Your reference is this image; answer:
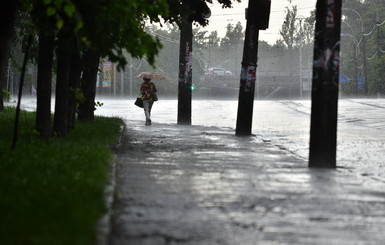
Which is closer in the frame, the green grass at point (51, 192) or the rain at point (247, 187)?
the green grass at point (51, 192)

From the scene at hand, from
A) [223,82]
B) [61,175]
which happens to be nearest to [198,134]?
[61,175]

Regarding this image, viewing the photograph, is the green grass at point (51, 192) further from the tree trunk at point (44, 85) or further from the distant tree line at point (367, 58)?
the distant tree line at point (367, 58)

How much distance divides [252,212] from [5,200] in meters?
2.50

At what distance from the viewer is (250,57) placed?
67.4ft

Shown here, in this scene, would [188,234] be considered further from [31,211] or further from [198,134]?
[198,134]

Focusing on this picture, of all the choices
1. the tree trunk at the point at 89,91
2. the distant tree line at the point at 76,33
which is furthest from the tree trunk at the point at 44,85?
the tree trunk at the point at 89,91

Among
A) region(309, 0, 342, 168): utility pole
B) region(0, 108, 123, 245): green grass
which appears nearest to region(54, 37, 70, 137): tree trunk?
region(0, 108, 123, 245): green grass

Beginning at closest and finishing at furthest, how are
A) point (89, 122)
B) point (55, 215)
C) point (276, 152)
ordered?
point (55, 215) → point (276, 152) → point (89, 122)

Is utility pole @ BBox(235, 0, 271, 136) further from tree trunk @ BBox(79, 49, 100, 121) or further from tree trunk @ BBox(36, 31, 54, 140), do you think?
tree trunk @ BBox(36, 31, 54, 140)

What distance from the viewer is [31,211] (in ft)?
21.3

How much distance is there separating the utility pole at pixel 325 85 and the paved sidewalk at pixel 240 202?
1.33 ft

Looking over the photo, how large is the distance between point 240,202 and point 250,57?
12115 millimetres

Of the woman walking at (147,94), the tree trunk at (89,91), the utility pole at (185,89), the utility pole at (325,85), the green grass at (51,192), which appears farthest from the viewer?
the utility pole at (185,89)

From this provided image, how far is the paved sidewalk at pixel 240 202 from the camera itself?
23.2ft
